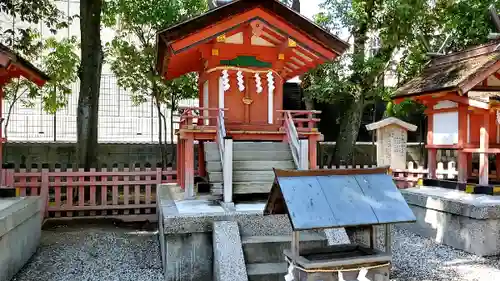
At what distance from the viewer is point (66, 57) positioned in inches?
520

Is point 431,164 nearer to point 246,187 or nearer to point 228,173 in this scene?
point 246,187

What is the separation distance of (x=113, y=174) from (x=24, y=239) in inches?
134

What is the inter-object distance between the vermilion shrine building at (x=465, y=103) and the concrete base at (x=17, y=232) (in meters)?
8.47

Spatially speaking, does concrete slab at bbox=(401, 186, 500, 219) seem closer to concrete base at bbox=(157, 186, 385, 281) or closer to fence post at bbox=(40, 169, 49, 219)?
concrete base at bbox=(157, 186, 385, 281)

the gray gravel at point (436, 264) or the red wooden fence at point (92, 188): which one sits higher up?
the red wooden fence at point (92, 188)

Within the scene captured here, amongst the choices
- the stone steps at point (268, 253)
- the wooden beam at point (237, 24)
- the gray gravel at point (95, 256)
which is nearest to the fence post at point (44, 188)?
the gray gravel at point (95, 256)

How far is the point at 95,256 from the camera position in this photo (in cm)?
757

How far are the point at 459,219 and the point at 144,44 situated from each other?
10.7m

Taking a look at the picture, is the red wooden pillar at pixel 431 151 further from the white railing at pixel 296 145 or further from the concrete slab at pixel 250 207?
the concrete slab at pixel 250 207

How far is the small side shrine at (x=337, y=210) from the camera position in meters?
3.94

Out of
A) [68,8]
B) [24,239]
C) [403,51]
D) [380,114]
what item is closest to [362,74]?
[403,51]

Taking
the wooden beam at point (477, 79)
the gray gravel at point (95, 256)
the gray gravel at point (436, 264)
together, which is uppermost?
the wooden beam at point (477, 79)

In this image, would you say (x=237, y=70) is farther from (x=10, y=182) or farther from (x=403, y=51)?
(x=403, y=51)

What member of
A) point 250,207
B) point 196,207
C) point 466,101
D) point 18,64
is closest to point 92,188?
point 18,64
